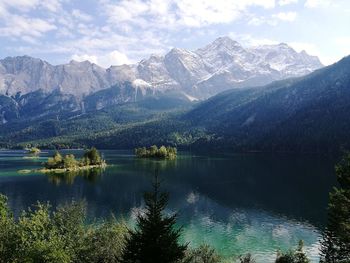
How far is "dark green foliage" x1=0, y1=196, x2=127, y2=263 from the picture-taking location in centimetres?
4306

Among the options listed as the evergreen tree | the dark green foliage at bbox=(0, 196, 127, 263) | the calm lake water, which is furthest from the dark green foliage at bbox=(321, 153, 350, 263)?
the dark green foliage at bbox=(0, 196, 127, 263)

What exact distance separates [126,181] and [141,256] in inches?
5677

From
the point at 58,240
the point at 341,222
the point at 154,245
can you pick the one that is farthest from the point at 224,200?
the point at 154,245

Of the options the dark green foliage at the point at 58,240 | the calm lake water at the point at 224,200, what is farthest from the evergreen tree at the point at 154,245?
the calm lake water at the point at 224,200

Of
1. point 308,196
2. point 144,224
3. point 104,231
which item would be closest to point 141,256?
point 144,224

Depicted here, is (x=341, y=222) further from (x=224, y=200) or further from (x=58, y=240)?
(x=224, y=200)

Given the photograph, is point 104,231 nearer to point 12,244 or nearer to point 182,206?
point 12,244

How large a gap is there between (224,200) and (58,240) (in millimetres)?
95504

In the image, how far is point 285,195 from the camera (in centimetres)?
14112

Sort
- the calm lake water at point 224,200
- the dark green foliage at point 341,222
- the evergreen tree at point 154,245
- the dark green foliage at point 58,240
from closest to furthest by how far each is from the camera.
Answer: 1. the evergreen tree at point 154,245
2. the dark green foliage at point 58,240
3. the dark green foliage at point 341,222
4. the calm lake water at point 224,200

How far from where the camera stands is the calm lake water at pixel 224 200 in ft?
300

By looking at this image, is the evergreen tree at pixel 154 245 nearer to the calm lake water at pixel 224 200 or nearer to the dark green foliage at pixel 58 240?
the dark green foliage at pixel 58 240

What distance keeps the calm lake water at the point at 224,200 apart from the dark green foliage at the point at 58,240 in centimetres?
2580

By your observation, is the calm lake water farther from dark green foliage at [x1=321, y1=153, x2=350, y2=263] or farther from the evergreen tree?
the evergreen tree
